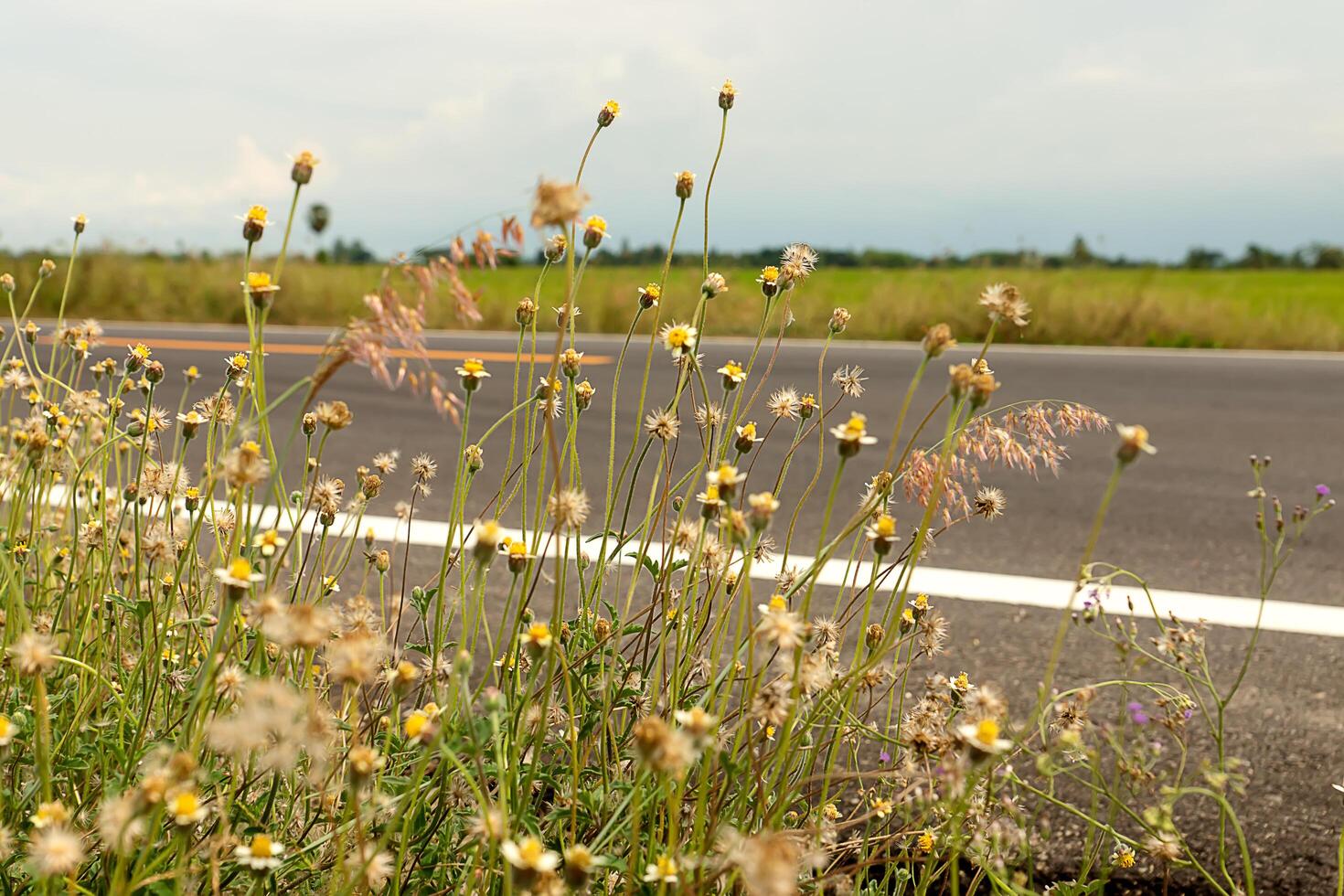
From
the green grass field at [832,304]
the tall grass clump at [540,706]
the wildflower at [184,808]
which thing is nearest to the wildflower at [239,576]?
the tall grass clump at [540,706]

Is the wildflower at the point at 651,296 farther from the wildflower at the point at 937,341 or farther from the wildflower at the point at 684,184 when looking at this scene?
the wildflower at the point at 937,341

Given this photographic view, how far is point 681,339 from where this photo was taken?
1.54 meters

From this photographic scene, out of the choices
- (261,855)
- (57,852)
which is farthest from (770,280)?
(57,852)

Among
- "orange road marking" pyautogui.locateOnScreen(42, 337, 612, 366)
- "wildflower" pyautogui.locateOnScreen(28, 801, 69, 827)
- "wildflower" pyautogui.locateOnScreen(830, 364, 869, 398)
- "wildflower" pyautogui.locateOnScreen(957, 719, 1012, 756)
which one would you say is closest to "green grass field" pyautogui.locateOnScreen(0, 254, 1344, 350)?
"orange road marking" pyautogui.locateOnScreen(42, 337, 612, 366)

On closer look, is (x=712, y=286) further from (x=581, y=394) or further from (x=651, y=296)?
(x=581, y=394)

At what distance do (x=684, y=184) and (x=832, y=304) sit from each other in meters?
13.5

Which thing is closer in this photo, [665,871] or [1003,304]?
[665,871]

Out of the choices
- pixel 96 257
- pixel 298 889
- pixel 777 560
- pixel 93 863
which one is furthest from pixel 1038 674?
pixel 96 257

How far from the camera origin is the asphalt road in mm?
2361

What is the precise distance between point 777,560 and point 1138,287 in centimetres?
1144

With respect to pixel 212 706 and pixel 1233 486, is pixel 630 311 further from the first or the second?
pixel 212 706

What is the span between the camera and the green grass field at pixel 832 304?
12703 millimetres

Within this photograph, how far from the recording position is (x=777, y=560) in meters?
3.89

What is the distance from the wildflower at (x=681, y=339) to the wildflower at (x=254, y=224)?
57 cm
